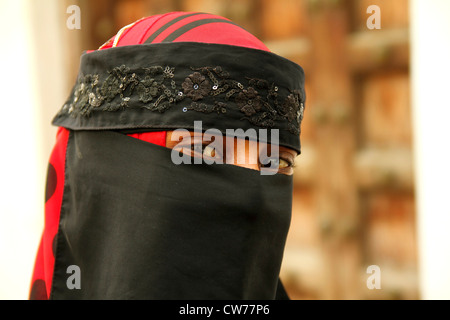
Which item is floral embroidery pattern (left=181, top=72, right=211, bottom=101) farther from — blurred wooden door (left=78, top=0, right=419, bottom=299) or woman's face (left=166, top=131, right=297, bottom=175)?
blurred wooden door (left=78, top=0, right=419, bottom=299)

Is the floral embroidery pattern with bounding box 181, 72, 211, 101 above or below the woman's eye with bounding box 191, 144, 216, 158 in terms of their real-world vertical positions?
above

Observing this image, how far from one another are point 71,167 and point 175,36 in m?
0.44

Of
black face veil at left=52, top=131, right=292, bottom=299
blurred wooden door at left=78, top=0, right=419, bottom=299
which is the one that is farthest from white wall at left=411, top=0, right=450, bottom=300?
black face veil at left=52, top=131, right=292, bottom=299

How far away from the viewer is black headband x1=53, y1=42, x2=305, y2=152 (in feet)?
3.77

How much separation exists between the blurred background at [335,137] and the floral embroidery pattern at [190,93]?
0.96 metres

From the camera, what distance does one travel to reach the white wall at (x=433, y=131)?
1.82 metres

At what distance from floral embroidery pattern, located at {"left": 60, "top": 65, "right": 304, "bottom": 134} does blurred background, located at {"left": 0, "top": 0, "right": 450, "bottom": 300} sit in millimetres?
959

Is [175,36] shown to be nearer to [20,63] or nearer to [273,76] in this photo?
[273,76]

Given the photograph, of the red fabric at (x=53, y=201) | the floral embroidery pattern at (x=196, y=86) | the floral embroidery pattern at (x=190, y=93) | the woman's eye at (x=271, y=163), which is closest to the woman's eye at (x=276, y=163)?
the woman's eye at (x=271, y=163)

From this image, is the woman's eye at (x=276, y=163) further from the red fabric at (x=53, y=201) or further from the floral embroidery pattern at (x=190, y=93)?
the red fabric at (x=53, y=201)

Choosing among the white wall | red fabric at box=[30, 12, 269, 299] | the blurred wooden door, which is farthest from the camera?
the blurred wooden door

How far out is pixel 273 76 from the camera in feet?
4.03

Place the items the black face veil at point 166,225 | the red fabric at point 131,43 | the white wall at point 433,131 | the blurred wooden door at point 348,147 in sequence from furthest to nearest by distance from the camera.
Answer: the blurred wooden door at point 348,147
the white wall at point 433,131
the red fabric at point 131,43
the black face veil at point 166,225

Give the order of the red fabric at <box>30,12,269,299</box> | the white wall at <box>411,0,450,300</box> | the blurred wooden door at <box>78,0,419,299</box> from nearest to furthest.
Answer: the red fabric at <box>30,12,269,299</box>, the white wall at <box>411,0,450,300</box>, the blurred wooden door at <box>78,0,419,299</box>
